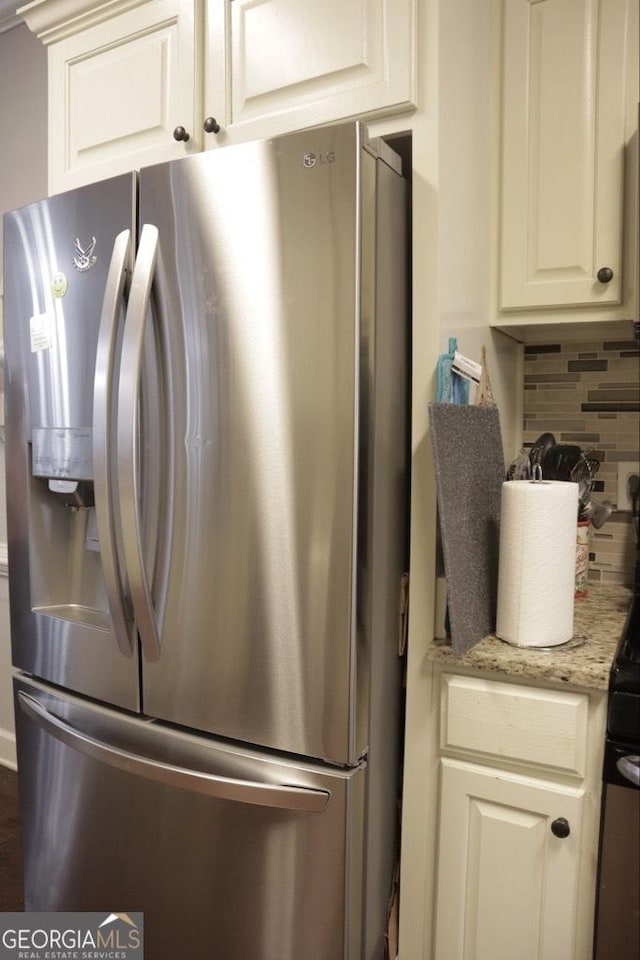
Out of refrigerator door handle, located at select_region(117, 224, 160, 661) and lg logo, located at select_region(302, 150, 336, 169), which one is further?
refrigerator door handle, located at select_region(117, 224, 160, 661)

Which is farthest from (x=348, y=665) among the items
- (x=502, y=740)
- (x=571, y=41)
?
(x=571, y=41)

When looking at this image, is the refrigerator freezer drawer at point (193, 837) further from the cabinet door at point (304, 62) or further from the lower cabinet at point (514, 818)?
the cabinet door at point (304, 62)

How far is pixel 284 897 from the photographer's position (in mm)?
1169

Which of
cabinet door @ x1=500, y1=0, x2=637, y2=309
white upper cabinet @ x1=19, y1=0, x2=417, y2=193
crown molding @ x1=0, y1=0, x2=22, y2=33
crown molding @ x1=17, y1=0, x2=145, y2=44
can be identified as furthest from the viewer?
crown molding @ x1=0, y1=0, x2=22, y2=33

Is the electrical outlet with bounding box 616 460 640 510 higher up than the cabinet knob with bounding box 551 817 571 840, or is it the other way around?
the electrical outlet with bounding box 616 460 640 510

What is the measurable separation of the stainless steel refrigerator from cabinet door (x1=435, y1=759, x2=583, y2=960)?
0.13 m

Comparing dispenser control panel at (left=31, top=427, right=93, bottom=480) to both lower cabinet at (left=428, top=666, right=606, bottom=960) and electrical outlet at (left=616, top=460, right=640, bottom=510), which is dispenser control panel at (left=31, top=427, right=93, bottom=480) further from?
electrical outlet at (left=616, top=460, right=640, bottom=510)

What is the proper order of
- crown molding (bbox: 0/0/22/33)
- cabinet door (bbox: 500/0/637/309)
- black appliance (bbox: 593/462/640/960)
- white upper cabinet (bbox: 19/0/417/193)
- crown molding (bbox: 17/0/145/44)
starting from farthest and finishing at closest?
1. crown molding (bbox: 0/0/22/33)
2. crown molding (bbox: 17/0/145/44)
3. cabinet door (bbox: 500/0/637/309)
4. white upper cabinet (bbox: 19/0/417/193)
5. black appliance (bbox: 593/462/640/960)

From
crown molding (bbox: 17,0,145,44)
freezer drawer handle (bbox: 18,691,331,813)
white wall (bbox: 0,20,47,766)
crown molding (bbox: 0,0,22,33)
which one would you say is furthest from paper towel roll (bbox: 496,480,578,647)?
crown molding (bbox: 0,0,22,33)

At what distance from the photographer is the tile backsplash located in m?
1.63

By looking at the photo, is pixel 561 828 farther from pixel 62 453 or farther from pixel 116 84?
pixel 116 84

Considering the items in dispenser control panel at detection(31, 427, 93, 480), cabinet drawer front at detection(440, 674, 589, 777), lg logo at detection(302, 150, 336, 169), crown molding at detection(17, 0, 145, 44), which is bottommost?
cabinet drawer front at detection(440, 674, 589, 777)

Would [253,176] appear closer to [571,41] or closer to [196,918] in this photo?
[571,41]

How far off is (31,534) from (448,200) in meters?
1.06
